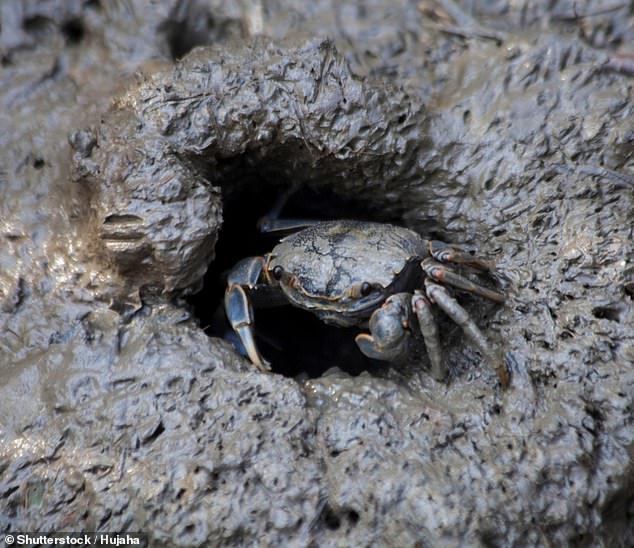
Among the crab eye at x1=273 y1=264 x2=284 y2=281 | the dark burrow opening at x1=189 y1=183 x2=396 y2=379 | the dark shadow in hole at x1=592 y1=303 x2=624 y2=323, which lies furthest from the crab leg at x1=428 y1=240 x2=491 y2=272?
the crab eye at x1=273 y1=264 x2=284 y2=281

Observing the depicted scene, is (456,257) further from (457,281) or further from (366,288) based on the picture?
(366,288)

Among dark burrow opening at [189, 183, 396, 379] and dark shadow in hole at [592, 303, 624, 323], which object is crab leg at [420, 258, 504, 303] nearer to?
dark shadow in hole at [592, 303, 624, 323]

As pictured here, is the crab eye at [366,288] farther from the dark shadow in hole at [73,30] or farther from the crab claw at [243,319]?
the dark shadow in hole at [73,30]

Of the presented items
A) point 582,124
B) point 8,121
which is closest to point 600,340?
point 582,124

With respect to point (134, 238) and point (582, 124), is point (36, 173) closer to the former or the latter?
point (134, 238)

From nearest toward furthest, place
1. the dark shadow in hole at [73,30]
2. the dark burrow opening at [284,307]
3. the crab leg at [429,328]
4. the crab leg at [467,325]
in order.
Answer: the crab leg at [467,325] → the crab leg at [429,328] → the dark shadow in hole at [73,30] → the dark burrow opening at [284,307]

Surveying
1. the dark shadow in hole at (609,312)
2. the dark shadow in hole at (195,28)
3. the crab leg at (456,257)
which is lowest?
the dark shadow in hole at (609,312)

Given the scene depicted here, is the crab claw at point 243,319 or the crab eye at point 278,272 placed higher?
the crab eye at point 278,272

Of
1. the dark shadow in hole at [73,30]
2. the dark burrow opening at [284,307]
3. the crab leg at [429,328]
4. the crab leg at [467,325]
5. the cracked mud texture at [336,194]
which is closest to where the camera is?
the cracked mud texture at [336,194]

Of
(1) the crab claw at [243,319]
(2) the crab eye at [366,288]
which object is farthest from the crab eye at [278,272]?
(2) the crab eye at [366,288]
